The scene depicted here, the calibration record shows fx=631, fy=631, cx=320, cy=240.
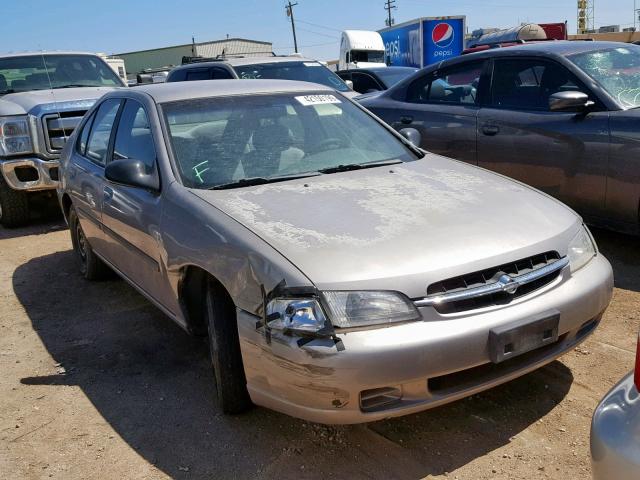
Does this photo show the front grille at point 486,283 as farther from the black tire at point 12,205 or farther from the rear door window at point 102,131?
the black tire at point 12,205

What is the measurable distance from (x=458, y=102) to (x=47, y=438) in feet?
14.7

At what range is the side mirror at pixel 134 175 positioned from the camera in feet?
11.3

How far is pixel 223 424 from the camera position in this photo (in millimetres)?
3037

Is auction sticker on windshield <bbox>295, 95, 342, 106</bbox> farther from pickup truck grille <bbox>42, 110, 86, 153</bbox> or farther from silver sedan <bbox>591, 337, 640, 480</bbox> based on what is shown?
pickup truck grille <bbox>42, 110, 86, 153</bbox>

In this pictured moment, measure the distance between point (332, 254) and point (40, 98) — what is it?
628 centimetres

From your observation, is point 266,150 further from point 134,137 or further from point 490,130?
point 490,130

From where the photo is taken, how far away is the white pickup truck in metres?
7.22

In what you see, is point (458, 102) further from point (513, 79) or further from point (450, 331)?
point (450, 331)

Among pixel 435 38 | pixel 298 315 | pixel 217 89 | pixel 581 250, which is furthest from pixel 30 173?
pixel 435 38

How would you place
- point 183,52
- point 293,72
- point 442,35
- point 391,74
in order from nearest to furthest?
point 293,72 → point 391,74 → point 442,35 → point 183,52

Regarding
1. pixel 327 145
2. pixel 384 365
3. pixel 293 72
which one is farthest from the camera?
pixel 293 72

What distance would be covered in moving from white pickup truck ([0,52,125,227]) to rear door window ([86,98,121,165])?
9.17ft

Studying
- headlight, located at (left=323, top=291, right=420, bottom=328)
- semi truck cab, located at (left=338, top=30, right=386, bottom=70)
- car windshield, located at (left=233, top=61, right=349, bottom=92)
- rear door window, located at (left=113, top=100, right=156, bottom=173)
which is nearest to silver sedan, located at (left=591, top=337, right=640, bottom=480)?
headlight, located at (left=323, top=291, right=420, bottom=328)

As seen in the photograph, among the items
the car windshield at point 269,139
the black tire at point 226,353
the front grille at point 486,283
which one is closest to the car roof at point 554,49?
the car windshield at point 269,139
